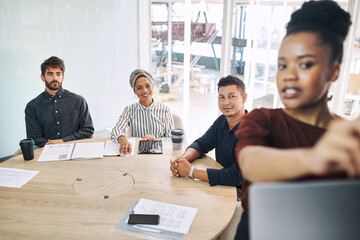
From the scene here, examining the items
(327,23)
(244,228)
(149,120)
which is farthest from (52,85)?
(327,23)

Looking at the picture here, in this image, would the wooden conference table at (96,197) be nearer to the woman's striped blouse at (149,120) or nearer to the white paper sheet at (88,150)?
the white paper sheet at (88,150)

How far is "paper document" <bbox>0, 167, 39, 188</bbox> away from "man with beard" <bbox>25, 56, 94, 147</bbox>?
729 millimetres

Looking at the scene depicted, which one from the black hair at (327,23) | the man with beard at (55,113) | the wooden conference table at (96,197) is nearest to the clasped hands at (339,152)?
the black hair at (327,23)

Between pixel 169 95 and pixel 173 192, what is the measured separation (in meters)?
2.99

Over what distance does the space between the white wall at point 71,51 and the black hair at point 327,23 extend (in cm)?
298

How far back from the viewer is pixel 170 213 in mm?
1311

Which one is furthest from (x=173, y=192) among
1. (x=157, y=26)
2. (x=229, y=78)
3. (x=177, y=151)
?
(x=157, y=26)

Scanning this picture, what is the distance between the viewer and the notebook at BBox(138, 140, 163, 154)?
2025 millimetres

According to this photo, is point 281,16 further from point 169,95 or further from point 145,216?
point 145,216

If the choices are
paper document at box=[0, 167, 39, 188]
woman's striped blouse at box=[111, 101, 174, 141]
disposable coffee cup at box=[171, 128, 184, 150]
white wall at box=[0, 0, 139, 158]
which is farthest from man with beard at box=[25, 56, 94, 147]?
disposable coffee cup at box=[171, 128, 184, 150]

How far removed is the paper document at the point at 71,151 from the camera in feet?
6.31

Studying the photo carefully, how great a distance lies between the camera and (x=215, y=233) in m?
1.20

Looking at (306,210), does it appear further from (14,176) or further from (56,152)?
(56,152)

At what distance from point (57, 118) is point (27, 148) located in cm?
78
